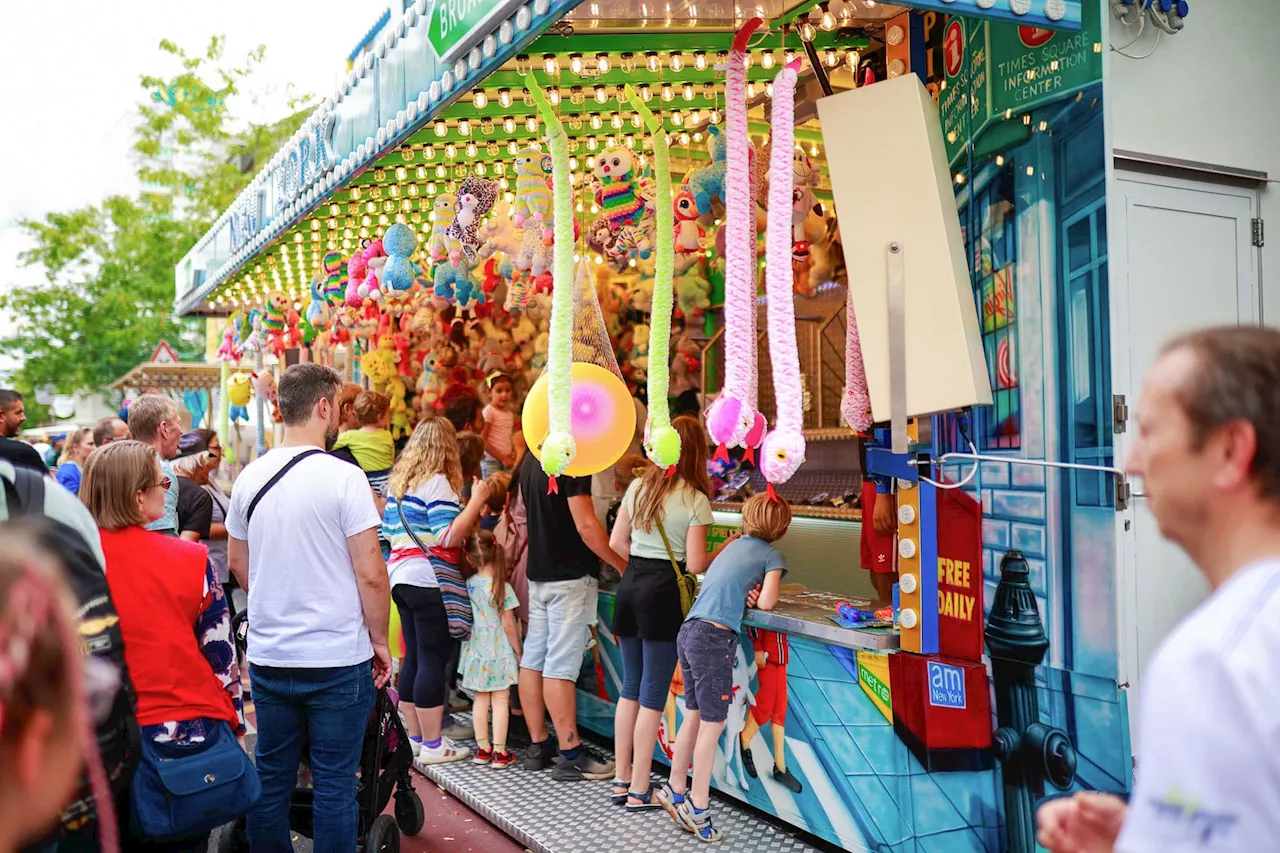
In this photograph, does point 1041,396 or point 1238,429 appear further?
point 1041,396

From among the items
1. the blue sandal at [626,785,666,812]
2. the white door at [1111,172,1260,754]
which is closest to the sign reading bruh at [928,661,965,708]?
the white door at [1111,172,1260,754]

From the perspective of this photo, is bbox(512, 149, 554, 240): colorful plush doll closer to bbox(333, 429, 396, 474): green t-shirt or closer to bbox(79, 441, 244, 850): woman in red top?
bbox(333, 429, 396, 474): green t-shirt

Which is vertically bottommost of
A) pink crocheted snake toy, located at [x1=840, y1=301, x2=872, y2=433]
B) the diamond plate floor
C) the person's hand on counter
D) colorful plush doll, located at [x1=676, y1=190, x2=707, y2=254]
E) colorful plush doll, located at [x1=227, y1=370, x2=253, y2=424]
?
the diamond plate floor

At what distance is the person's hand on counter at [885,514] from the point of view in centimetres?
448

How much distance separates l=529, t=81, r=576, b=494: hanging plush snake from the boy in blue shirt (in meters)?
1.09

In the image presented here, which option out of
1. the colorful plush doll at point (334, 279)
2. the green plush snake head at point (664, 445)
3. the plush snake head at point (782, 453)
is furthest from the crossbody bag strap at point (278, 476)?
the colorful plush doll at point (334, 279)

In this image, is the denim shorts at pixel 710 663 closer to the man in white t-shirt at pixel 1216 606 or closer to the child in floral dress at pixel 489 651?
the child in floral dress at pixel 489 651

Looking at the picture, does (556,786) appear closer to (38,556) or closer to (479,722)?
(479,722)

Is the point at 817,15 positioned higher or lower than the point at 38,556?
higher

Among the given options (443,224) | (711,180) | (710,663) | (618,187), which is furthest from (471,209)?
(710,663)

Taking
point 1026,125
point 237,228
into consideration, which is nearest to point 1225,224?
point 1026,125

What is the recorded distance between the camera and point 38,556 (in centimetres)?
109

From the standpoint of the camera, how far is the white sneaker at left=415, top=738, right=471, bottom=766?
19.9 feet

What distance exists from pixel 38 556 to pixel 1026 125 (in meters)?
3.43
